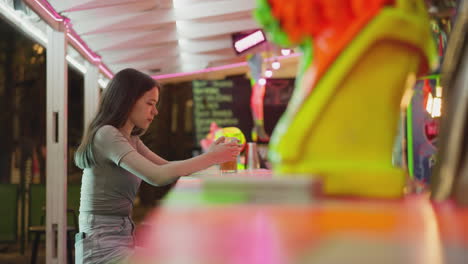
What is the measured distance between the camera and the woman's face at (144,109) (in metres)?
2.34

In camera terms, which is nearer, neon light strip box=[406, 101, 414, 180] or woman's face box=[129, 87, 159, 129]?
woman's face box=[129, 87, 159, 129]

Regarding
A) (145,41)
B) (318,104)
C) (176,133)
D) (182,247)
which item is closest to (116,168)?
(318,104)

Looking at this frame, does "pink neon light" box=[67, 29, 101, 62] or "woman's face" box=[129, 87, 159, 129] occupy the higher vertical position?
"pink neon light" box=[67, 29, 101, 62]

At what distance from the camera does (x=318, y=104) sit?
29.2 inches

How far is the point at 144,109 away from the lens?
236 cm

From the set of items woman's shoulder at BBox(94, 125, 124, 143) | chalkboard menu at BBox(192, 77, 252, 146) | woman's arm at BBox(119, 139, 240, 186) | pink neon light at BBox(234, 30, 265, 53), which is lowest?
woman's arm at BBox(119, 139, 240, 186)

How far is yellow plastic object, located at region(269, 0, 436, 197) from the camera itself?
719 mm

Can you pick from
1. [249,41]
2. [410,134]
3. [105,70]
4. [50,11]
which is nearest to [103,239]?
[50,11]

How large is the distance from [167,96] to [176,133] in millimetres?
759

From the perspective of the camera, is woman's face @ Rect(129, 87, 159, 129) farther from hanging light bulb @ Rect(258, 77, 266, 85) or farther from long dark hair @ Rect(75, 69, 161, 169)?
hanging light bulb @ Rect(258, 77, 266, 85)

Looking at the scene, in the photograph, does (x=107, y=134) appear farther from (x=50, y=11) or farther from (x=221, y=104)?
(x=221, y=104)

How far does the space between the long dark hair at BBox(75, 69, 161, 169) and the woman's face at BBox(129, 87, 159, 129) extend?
2cm

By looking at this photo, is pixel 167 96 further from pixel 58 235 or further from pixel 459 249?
pixel 459 249

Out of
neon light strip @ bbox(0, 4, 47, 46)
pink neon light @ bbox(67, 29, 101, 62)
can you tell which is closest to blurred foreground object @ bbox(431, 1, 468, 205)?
neon light strip @ bbox(0, 4, 47, 46)
